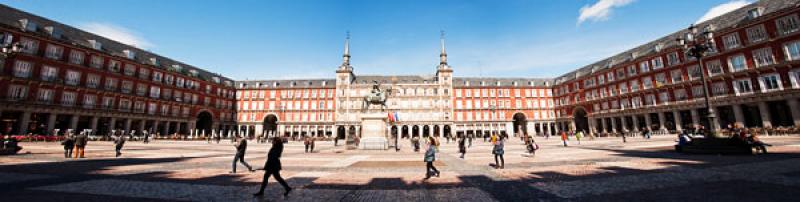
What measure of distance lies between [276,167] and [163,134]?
54.4 m

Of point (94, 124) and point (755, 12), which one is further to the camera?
point (94, 124)

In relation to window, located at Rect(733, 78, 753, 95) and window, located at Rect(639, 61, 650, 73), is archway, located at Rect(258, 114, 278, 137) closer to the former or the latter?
window, located at Rect(639, 61, 650, 73)

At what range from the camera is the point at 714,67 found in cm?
3177

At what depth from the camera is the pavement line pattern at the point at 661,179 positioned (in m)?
5.75

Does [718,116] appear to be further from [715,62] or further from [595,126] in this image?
[595,126]

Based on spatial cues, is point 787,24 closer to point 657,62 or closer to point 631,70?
point 657,62

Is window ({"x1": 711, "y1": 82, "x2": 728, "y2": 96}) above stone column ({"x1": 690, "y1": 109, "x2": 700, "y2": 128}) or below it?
above

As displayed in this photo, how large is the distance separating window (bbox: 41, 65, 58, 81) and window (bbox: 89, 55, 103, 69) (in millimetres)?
3886

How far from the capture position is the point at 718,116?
31812 millimetres

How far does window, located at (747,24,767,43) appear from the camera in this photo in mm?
27622

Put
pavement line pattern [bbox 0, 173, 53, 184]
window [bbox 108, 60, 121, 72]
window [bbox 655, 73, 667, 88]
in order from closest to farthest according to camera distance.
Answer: pavement line pattern [bbox 0, 173, 53, 184] → window [bbox 655, 73, 667, 88] → window [bbox 108, 60, 121, 72]

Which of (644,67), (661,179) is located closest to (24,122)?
(661,179)

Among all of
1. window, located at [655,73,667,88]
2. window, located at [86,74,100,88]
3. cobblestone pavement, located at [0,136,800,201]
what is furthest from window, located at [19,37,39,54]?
window, located at [655,73,667,88]

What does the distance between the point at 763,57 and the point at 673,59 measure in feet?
27.0
